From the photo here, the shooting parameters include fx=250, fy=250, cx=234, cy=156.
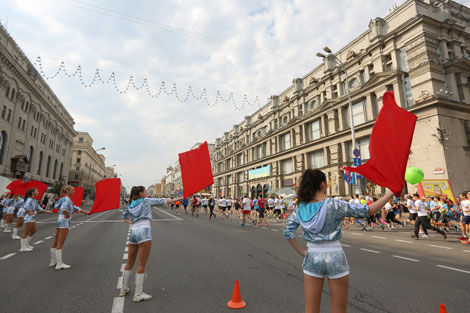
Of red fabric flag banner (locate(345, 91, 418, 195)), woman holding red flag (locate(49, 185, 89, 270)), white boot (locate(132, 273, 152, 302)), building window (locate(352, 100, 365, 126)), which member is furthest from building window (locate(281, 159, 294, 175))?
red fabric flag banner (locate(345, 91, 418, 195))

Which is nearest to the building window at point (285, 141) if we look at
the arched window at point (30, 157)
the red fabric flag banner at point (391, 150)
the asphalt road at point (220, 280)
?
the asphalt road at point (220, 280)

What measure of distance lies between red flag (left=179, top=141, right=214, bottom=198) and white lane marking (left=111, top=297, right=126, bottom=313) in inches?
76.7

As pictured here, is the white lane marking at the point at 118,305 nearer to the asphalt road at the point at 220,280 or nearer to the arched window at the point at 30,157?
the asphalt road at the point at 220,280

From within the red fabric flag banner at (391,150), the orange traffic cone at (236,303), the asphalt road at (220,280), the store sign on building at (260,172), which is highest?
the store sign on building at (260,172)

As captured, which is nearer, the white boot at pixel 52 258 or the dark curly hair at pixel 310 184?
the dark curly hair at pixel 310 184

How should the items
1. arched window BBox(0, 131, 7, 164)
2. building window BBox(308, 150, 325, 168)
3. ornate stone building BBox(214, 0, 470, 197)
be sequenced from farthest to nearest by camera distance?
Answer: building window BBox(308, 150, 325, 168) < arched window BBox(0, 131, 7, 164) < ornate stone building BBox(214, 0, 470, 197)

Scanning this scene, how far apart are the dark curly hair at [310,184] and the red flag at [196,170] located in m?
2.40

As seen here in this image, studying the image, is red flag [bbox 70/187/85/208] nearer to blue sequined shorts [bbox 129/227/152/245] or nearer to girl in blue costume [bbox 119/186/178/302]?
girl in blue costume [bbox 119/186/178/302]

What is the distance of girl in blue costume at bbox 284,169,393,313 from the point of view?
2242mm

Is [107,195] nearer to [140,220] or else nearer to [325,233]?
[140,220]

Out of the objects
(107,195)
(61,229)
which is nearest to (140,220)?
(107,195)

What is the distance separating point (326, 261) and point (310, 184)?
2.37ft

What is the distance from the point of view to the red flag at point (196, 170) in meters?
4.77

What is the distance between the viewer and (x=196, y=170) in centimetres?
491
